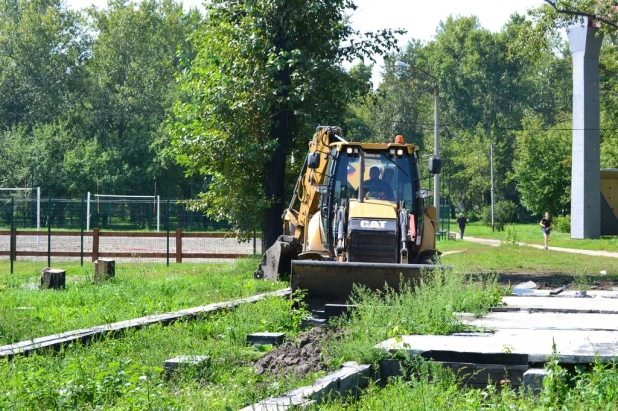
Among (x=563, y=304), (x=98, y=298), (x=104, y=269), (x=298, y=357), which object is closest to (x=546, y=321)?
(x=563, y=304)

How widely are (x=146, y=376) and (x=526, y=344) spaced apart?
3.81 m

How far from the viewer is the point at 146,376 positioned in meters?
8.87

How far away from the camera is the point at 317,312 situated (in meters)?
14.6

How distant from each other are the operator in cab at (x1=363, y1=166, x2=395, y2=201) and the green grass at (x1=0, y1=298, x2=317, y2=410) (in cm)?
534

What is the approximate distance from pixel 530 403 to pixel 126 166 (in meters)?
62.7

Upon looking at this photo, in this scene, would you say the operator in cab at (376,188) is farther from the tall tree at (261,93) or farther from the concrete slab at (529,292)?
the tall tree at (261,93)

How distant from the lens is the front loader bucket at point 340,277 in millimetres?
14906

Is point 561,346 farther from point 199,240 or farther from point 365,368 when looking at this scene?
point 199,240

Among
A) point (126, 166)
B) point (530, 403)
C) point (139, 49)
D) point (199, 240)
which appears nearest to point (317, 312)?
point (530, 403)

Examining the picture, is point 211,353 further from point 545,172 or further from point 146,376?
point 545,172

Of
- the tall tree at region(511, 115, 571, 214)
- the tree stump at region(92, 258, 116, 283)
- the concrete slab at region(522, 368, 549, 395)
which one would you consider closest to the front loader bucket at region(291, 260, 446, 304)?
the concrete slab at region(522, 368, 549, 395)

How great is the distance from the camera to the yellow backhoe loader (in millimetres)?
15195

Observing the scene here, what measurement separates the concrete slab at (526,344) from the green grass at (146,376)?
1.49m

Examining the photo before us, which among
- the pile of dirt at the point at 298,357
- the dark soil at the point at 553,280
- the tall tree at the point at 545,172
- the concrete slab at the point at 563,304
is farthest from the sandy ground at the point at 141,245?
the tall tree at the point at 545,172
